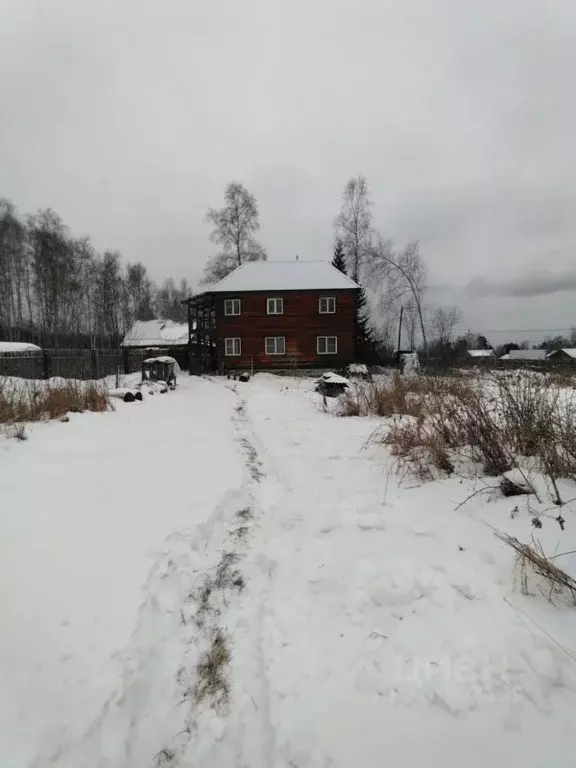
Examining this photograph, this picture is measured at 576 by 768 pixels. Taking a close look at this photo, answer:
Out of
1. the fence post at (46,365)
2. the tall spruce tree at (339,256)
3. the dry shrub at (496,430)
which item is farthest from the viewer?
the tall spruce tree at (339,256)

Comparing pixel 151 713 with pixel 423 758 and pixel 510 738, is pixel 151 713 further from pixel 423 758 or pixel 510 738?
pixel 510 738

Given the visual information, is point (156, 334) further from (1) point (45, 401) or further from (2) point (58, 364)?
(1) point (45, 401)

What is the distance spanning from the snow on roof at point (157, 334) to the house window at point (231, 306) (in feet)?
48.0

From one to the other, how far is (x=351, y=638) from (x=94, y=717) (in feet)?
3.95

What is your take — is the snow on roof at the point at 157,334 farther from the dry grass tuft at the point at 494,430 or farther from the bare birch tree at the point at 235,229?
the dry grass tuft at the point at 494,430

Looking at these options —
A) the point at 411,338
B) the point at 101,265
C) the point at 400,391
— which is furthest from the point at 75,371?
the point at 411,338

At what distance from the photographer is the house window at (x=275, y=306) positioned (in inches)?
991

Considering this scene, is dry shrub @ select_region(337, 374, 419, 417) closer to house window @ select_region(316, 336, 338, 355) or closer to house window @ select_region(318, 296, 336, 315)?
house window @ select_region(316, 336, 338, 355)

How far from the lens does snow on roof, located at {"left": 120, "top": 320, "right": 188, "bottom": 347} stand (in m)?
38.9

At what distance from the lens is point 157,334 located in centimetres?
4191

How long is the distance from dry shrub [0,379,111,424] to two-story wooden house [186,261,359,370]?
659 inches

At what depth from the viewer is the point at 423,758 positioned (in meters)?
1.42

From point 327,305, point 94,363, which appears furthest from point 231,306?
point 94,363

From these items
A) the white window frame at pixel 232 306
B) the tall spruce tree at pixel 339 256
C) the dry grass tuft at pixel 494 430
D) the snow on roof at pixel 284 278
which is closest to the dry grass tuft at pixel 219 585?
the dry grass tuft at pixel 494 430
